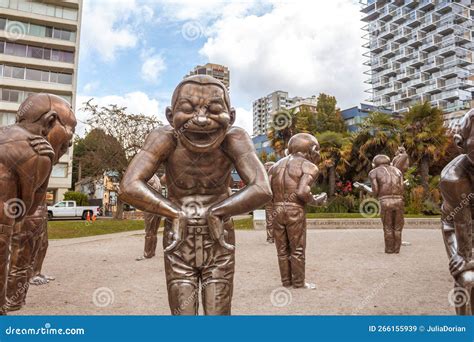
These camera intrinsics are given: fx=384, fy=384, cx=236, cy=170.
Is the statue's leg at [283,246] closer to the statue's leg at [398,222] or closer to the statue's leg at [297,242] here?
the statue's leg at [297,242]

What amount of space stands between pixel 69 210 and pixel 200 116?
25.8 meters

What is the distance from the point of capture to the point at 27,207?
2.92m

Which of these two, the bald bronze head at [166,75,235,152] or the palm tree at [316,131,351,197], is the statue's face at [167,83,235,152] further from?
the palm tree at [316,131,351,197]

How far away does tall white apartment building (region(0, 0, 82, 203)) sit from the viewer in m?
31.7

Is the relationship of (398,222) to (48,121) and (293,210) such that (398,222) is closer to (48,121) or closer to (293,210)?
(293,210)

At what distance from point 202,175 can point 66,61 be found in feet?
118

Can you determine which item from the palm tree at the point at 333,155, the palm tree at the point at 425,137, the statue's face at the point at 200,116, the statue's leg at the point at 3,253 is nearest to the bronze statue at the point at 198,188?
the statue's face at the point at 200,116

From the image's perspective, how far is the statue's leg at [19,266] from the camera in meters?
4.52

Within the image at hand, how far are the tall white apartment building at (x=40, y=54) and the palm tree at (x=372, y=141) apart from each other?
73.5ft

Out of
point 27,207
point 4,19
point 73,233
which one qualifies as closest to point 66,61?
point 4,19

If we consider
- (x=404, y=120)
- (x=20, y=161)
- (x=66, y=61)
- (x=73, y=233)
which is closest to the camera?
(x=20, y=161)

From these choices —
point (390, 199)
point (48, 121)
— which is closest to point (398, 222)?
point (390, 199)

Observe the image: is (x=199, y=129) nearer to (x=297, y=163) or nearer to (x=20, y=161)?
(x=20, y=161)

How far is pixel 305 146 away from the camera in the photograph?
626 cm
